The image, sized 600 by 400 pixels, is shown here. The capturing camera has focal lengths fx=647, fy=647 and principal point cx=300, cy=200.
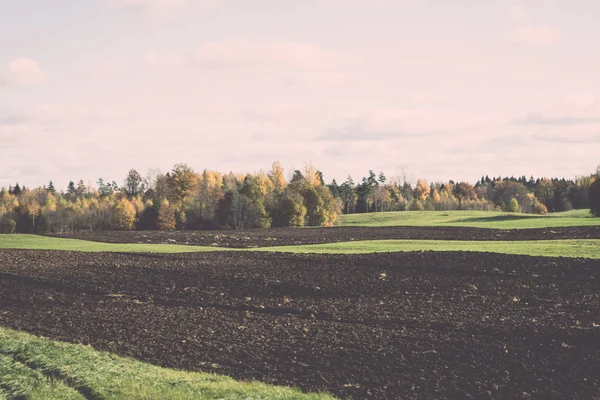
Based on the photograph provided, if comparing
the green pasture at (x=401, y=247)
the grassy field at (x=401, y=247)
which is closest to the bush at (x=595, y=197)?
the green pasture at (x=401, y=247)

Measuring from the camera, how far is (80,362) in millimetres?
18922

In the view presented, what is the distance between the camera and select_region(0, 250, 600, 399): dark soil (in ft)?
60.4

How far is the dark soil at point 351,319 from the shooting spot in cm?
1842

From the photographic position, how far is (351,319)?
26.5 meters

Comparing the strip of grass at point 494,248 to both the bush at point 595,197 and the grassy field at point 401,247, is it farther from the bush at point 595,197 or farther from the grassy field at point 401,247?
the bush at point 595,197

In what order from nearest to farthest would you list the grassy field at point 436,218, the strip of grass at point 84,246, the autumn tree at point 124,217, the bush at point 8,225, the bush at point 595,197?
the strip of grass at point 84,246 → the bush at point 595,197 → the grassy field at point 436,218 → the bush at point 8,225 → the autumn tree at point 124,217

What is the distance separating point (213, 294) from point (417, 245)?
30.1 meters

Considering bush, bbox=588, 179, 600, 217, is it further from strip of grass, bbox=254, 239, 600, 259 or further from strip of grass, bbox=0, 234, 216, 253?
strip of grass, bbox=0, 234, 216, 253

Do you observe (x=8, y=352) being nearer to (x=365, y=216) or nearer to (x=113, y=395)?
(x=113, y=395)

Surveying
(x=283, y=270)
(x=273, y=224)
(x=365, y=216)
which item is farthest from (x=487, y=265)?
(x=365, y=216)

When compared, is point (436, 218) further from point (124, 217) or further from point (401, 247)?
point (401, 247)

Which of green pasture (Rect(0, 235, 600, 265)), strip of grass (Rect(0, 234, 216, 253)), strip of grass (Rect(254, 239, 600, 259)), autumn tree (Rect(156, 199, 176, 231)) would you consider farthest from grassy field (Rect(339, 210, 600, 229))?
strip of grass (Rect(0, 234, 216, 253))

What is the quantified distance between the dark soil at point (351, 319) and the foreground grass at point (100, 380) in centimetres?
145

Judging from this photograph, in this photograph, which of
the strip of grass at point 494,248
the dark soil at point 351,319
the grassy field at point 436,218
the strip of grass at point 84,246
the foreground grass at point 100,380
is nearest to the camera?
the foreground grass at point 100,380
